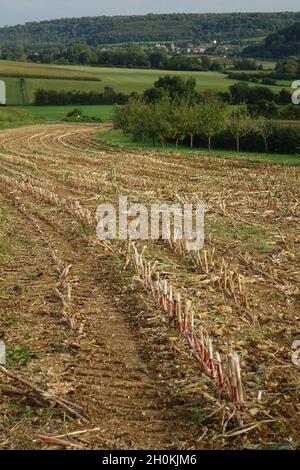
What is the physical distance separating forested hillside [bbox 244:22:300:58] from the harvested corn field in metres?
126

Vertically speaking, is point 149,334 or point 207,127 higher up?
point 149,334

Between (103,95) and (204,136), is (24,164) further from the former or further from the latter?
(103,95)

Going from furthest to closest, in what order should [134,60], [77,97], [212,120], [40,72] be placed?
[134,60], [40,72], [77,97], [212,120]

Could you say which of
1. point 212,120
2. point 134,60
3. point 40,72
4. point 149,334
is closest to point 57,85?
point 40,72

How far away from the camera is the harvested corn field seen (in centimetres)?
754

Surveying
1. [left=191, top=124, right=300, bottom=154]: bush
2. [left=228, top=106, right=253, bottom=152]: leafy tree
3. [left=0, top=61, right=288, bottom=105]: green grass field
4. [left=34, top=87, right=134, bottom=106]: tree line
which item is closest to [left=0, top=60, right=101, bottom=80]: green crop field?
[left=0, top=61, right=288, bottom=105]: green grass field

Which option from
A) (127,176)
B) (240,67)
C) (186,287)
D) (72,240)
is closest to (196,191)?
(127,176)

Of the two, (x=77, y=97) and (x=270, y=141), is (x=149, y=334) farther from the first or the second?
(x=77, y=97)

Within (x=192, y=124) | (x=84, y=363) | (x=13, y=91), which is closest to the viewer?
(x=84, y=363)

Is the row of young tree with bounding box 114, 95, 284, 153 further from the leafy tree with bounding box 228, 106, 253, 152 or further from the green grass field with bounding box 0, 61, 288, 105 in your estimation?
the green grass field with bounding box 0, 61, 288, 105

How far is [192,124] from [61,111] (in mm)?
42498

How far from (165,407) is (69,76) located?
115 meters

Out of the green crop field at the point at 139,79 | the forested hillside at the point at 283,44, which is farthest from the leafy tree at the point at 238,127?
the forested hillside at the point at 283,44

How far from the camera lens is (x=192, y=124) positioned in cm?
5756
